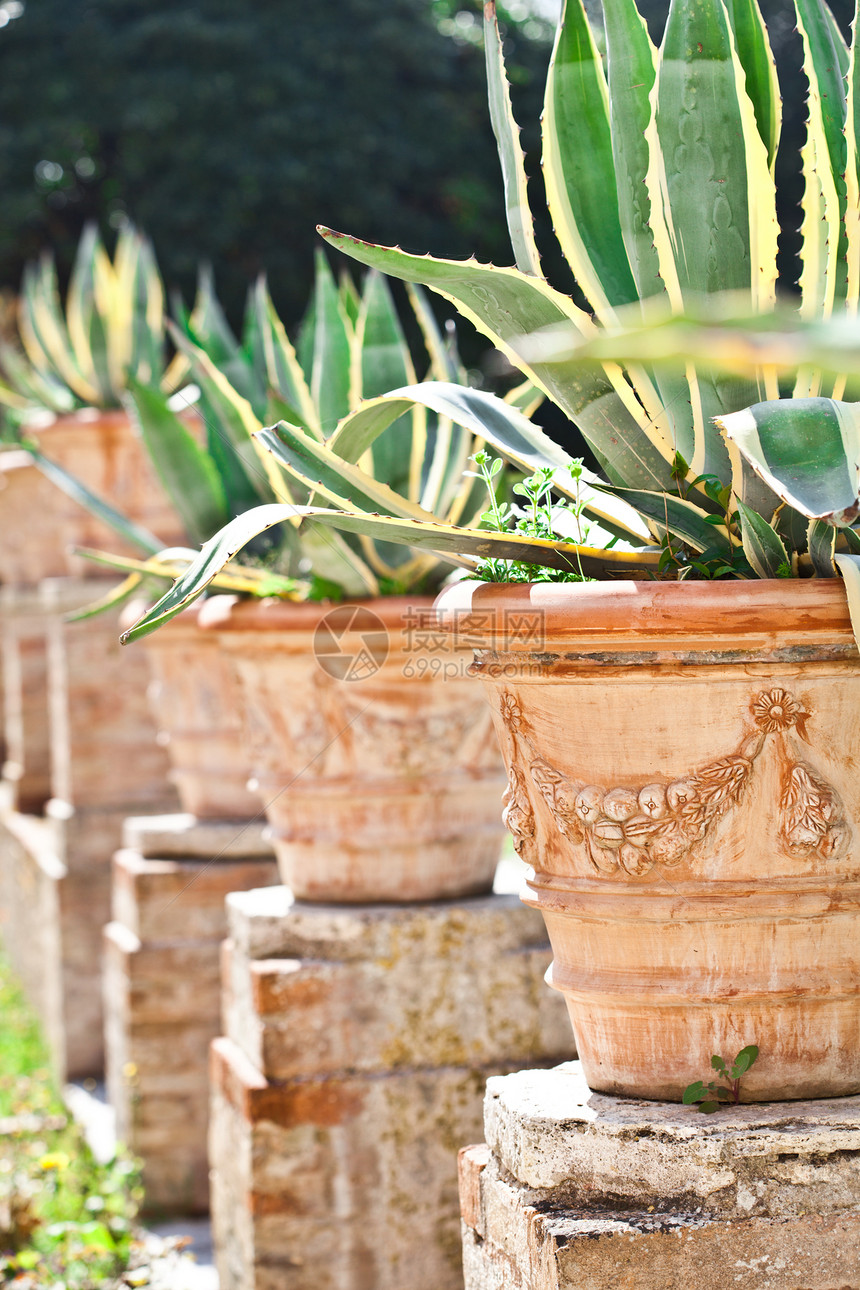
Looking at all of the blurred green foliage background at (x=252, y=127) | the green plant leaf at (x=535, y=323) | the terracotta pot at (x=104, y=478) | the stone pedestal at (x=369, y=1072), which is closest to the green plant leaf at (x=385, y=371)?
the stone pedestal at (x=369, y=1072)

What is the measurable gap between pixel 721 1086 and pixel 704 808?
0.31 m

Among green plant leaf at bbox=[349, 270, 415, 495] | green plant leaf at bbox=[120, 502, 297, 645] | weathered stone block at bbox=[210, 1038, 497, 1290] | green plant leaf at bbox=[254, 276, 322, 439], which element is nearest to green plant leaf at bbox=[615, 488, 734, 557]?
green plant leaf at bbox=[120, 502, 297, 645]

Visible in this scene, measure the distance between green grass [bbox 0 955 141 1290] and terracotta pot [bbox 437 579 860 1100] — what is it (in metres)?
1.79

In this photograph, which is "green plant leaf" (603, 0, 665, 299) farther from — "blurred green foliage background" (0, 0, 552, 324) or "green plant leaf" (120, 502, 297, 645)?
"blurred green foliage background" (0, 0, 552, 324)

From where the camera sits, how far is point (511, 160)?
167cm

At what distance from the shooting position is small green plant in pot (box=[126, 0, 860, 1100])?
1.42m

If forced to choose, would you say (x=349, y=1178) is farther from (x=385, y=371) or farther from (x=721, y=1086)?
(x=385, y=371)

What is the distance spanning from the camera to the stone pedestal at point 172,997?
3514 millimetres

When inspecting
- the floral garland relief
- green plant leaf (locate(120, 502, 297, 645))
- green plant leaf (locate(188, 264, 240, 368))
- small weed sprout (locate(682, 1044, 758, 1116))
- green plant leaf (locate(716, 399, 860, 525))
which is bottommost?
small weed sprout (locate(682, 1044, 758, 1116))

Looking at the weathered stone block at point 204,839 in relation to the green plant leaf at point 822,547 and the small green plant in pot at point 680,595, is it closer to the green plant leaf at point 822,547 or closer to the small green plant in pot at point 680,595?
the small green plant in pot at point 680,595

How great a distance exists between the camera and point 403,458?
8.54ft

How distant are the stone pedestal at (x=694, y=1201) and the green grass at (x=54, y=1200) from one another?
66.0 inches

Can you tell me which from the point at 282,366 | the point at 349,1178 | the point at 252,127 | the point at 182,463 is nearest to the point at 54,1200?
the point at 349,1178

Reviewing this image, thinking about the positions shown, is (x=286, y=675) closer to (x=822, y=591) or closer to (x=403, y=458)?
(x=403, y=458)
